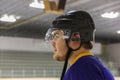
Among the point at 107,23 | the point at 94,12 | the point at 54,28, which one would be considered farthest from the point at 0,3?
the point at 54,28

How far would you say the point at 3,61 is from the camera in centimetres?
1144

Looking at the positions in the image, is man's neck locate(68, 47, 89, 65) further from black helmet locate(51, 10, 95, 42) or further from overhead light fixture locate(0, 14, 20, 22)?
overhead light fixture locate(0, 14, 20, 22)

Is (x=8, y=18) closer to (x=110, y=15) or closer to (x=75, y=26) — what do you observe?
(x=110, y=15)

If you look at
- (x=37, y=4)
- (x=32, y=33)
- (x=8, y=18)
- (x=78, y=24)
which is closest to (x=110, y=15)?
(x=37, y=4)

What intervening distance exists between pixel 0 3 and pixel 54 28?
21.6 feet

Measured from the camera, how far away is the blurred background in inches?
322

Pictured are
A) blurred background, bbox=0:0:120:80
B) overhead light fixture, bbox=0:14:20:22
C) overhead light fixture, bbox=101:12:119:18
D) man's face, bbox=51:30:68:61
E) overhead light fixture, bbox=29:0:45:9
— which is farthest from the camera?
overhead light fixture, bbox=0:14:20:22

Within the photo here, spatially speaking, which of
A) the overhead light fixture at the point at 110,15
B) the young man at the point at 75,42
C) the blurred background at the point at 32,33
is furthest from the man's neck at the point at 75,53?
the overhead light fixture at the point at 110,15

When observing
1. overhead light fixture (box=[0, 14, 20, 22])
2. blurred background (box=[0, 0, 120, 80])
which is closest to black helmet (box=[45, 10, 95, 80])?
blurred background (box=[0, 0, 120, 80])

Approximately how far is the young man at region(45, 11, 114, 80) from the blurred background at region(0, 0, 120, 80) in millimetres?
6063

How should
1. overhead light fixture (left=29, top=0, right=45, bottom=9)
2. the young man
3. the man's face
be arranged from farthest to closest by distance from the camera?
overhead light fixture (left=29, top=0, right=45, bottom=9), the man's face, the young man

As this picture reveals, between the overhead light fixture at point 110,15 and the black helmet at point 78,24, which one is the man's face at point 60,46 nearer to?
the black helmet at point 78,24

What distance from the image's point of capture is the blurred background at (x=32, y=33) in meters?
8.17

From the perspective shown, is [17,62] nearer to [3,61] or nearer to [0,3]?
[3,61]
